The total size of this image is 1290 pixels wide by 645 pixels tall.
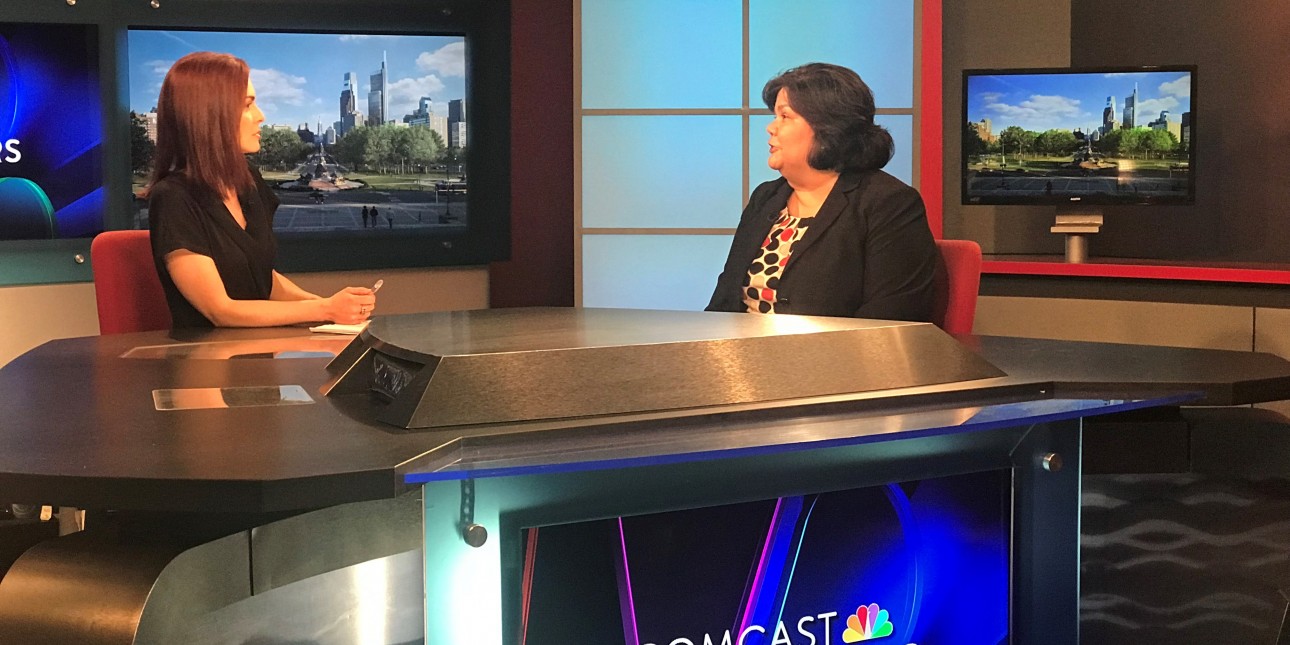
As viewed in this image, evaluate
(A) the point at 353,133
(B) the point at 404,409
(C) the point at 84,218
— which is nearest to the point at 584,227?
(A) the point at 353,133

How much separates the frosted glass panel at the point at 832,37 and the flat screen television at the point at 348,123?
1.02 meters

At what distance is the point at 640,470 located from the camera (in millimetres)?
1197

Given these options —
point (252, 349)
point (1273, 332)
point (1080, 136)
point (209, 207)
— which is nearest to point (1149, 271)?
point (1273, 332)

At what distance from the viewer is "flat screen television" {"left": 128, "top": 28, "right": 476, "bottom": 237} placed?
12.2ft

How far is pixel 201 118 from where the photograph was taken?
257 cm

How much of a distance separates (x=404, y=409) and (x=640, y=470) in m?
0.25

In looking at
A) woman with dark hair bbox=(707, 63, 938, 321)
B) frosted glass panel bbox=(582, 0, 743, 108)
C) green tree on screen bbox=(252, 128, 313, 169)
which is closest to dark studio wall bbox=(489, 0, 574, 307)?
frosted glass panel bbox=(582, 0, 743, 108)

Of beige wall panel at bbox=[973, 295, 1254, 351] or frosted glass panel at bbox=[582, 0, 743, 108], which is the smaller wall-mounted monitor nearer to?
beige wall panel at bbox=[973, 295, 1254, 351]

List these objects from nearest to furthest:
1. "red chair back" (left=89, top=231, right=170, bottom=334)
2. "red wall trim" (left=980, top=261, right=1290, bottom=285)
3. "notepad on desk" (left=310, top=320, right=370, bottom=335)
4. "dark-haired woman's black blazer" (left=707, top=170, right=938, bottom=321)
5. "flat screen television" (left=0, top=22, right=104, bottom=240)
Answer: "notepad on desk" (left=310, top=320, right=370, bottom=335)
"dark-haired woman's black blazer" (left=707, top=170, right=938, bottom=321)
"red chair back" (left=89, top=231, right=170, bottom=334)
"flat screen television" (left=0, top=22, right=104, bottom=240)
"red wall trim" (left=980, top=261, right=1290, bottom=285)

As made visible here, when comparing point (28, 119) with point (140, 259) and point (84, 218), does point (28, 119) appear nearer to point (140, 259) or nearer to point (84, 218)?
point (84, 218)

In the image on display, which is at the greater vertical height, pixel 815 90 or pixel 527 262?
pixel 815 90

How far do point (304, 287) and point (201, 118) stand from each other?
144cm

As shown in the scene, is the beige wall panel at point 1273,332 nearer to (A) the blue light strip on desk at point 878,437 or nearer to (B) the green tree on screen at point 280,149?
(A) the blue light strip on desk at point 878,437

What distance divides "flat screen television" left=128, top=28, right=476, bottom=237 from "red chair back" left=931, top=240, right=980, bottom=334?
1.97 meters
